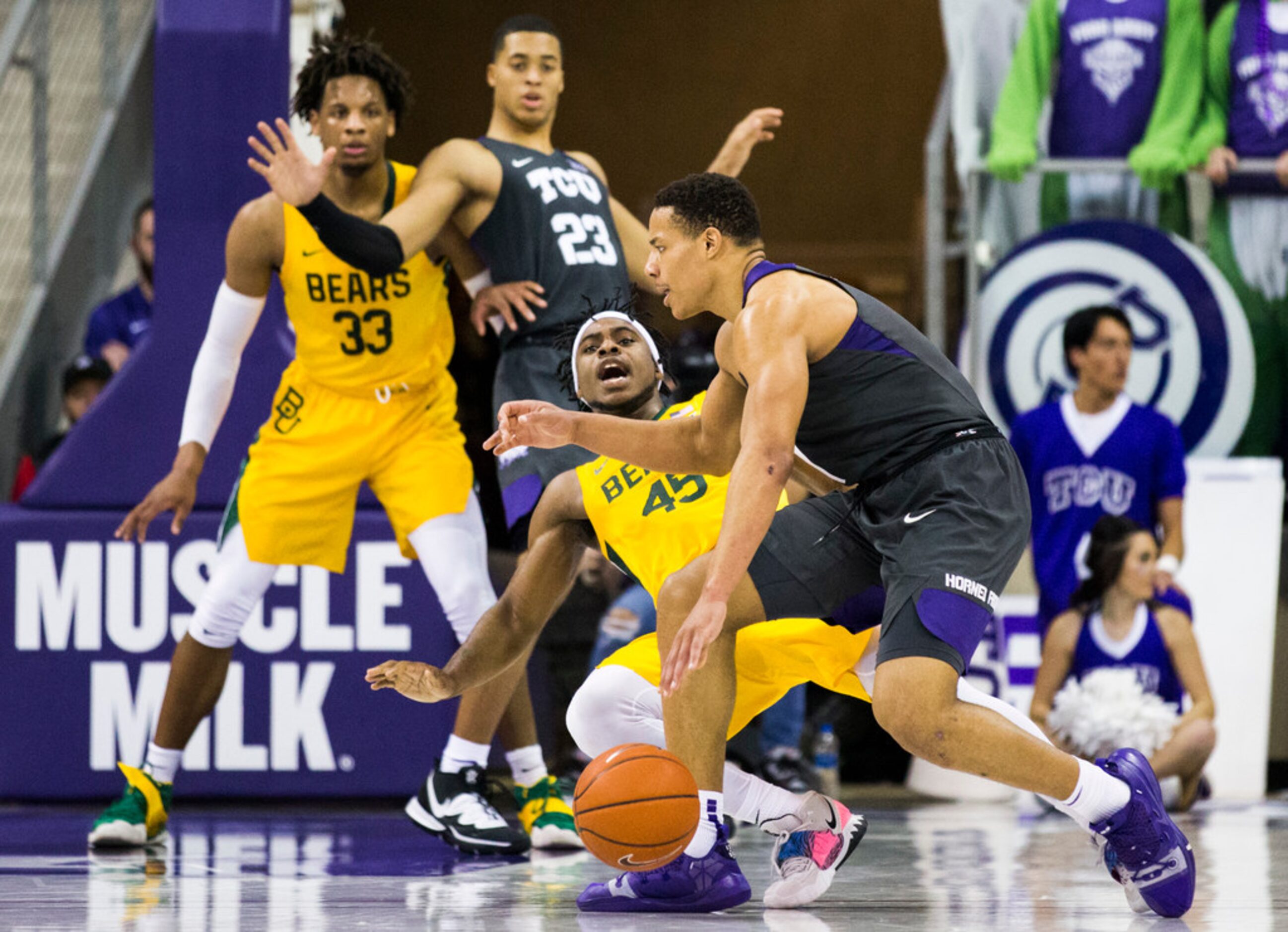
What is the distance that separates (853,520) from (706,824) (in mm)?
725

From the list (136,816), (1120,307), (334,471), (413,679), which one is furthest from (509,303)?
(1120,307)

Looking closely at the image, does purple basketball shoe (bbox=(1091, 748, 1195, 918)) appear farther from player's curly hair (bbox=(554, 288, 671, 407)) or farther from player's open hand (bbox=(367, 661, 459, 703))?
player's curly hair (bbox=(554, 288, 671, 407))

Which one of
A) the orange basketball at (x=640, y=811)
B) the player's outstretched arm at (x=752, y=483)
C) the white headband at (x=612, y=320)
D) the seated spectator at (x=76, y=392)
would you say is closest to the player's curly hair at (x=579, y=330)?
the white headband at (x=612, y=320)

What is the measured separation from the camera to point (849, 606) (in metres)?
3.79

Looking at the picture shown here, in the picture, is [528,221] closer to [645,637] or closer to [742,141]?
[742,141]

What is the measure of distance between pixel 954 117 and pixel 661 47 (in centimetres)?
463

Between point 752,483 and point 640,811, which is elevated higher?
point 752,483

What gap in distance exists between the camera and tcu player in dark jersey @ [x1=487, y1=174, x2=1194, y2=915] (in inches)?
133

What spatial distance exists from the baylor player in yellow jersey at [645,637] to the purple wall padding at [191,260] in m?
2.01

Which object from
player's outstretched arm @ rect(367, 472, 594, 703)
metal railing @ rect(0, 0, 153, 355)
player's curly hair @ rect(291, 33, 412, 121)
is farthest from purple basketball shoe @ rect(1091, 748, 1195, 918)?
metal railing @ rect(0, 0, 153, 355)

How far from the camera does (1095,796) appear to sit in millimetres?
3453

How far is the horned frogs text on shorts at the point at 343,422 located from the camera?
187 inches

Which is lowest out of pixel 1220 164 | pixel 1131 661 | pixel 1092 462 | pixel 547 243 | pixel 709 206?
pixel 1131 661

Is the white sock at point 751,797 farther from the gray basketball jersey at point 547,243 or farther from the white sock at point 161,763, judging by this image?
the white sock at point 161,763
